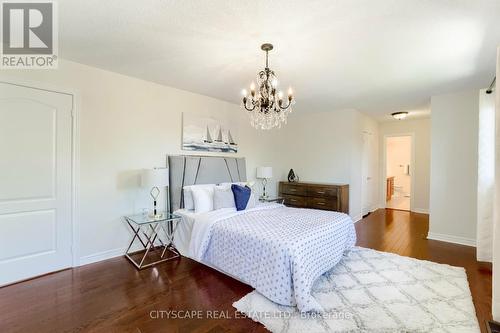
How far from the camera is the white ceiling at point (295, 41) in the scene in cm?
191

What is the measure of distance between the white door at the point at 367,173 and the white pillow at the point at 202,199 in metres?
3.93

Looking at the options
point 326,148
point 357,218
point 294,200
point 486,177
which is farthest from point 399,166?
point 486,177

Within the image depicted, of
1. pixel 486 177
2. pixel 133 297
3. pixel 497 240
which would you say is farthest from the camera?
pixel 486 177

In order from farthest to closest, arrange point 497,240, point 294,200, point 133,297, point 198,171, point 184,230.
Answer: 1. point 294,200
2. point 198,171
3. point 184,230
4. point 133,297
5. point 497,240

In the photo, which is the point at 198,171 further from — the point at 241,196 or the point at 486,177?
the point at 486,177

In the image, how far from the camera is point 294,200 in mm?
5512

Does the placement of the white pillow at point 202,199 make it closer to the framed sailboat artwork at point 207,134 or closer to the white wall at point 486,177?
the framed sailboat artwork at point 207,134

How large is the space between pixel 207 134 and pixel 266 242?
257 cm

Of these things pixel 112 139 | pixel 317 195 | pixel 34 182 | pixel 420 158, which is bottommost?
pixel 317 195

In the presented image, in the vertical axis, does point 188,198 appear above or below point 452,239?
above

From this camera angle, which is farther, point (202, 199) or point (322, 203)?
point (322, 203)

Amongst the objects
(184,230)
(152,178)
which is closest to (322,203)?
(184,230)

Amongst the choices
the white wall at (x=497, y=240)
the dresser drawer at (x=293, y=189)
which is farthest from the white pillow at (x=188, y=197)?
the white wall at (x=497, y=240)

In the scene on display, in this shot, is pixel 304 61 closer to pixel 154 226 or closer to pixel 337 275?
pixel 337 275
